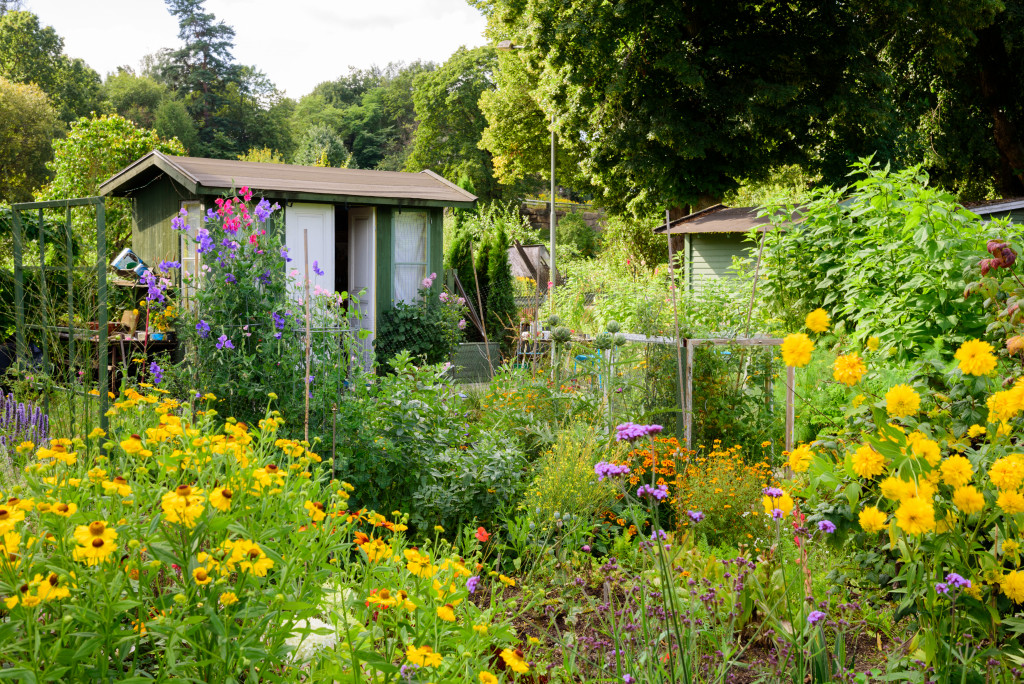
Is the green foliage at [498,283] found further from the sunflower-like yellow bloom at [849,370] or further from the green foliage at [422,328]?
the sunflower-like yellow bloom at [849,370]

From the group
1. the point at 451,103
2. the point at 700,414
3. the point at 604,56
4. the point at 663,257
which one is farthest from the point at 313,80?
the point at 700,414

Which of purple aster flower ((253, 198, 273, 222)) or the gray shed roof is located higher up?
the gray shed roof

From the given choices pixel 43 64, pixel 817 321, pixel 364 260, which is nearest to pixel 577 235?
pixel 364 260

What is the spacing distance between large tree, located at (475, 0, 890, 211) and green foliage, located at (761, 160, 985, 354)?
28.7 feet

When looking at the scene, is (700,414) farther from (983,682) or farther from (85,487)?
(85,487)

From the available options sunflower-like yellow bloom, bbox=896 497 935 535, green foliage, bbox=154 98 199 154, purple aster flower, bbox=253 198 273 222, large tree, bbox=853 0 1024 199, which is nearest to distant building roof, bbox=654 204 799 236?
large tree, bbox=853 0 1024 199

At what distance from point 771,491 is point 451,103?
1311 inches

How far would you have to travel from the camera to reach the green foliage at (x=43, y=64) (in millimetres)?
30936

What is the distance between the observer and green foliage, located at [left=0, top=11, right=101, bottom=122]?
30936 mm

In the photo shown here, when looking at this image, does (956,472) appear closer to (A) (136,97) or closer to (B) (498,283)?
(B) (498,283)

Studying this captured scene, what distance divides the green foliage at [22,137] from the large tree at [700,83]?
15850mm

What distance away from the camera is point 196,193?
32.0ft

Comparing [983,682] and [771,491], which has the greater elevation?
[771,491]

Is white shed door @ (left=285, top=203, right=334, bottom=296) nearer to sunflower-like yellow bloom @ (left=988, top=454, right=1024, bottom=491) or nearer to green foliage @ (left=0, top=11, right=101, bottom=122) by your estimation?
sunflower-like yellow bloom @ (left=988, top=454, right=1024, bottom=491)
